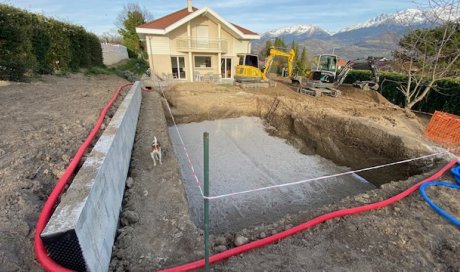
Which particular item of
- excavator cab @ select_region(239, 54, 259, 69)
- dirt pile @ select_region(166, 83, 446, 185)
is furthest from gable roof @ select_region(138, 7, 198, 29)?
excavator cab @ select_region(239, 54, 259, 69)

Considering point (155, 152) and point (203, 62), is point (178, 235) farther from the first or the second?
point (203, 62)

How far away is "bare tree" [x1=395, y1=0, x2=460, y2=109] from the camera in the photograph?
8711 mm

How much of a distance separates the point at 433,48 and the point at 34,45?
16876 mm

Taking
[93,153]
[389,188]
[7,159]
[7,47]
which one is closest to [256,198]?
[389,188]

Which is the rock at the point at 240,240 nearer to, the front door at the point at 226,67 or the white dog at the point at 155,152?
the white dog at the point at 155,152

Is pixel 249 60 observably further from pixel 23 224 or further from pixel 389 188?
pixel 23 224

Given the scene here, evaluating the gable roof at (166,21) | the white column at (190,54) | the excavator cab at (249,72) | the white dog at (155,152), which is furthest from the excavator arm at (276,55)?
the white dog at (155,152)

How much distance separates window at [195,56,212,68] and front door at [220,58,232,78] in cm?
109

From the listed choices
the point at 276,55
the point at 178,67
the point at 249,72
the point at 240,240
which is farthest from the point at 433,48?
the point at 178,67

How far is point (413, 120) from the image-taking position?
369 inches

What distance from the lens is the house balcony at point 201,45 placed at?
57.2 feet

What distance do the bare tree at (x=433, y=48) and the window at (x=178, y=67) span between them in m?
14.2

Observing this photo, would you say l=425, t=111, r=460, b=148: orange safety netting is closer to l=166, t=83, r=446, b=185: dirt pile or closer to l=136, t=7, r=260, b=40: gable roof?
l=166, t=83, r=446, b=185: dirt pile

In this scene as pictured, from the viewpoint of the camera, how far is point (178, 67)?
18.4m
